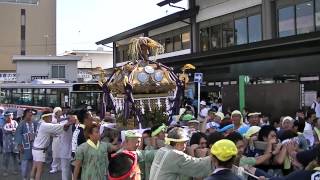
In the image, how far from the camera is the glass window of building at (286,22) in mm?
21438

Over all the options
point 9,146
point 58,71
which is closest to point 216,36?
point 9,146

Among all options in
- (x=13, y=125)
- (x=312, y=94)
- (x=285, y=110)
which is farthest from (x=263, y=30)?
(x=13, y=125)

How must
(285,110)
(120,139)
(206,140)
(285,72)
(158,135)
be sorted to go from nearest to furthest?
(206,140) < (158,135) < (120,139) < (285,110) < (285,72)

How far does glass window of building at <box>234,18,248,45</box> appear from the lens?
24.9 meters

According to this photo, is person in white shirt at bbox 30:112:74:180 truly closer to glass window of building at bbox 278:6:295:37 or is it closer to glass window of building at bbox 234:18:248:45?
glass window of building at bbox 278:6:295:37

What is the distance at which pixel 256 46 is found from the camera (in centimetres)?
2003

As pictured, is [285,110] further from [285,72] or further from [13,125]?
[13,125]

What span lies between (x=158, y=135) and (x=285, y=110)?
1060 centimetres

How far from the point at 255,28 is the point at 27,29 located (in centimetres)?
4839

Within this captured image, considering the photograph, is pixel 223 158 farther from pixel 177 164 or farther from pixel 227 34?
pixel 227 34

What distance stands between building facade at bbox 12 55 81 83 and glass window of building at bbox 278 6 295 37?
30.6 metres

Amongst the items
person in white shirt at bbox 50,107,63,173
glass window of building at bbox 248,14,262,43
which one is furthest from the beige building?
person in white shirt at bbox 50,107,63,173

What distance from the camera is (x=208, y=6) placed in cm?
2806

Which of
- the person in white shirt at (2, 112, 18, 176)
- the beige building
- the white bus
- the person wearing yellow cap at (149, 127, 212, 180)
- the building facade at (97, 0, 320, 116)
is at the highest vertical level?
the beige building
